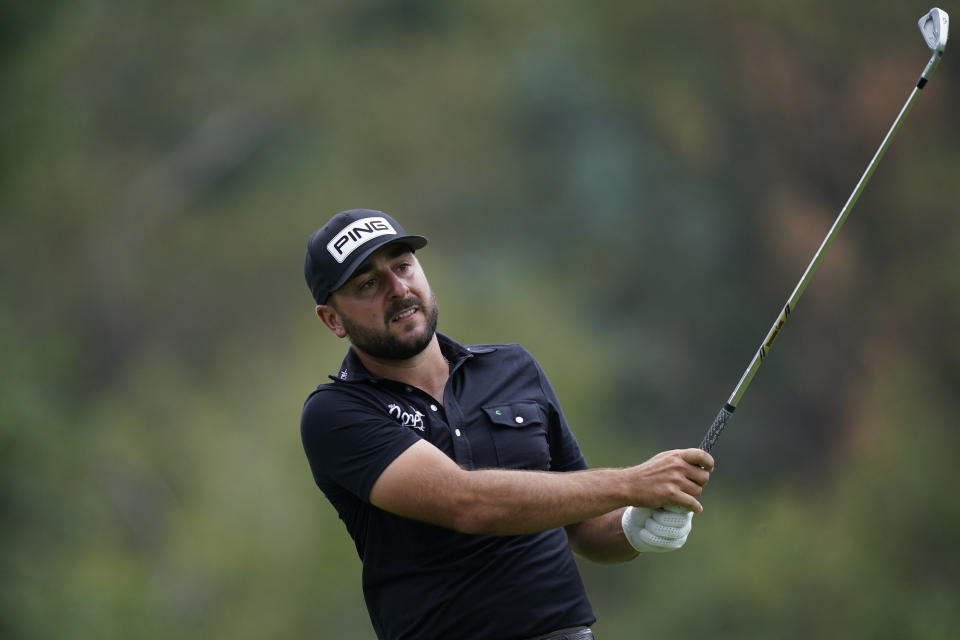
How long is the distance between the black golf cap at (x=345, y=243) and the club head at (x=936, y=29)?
4.59 feet

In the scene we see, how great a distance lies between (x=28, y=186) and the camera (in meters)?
20.7

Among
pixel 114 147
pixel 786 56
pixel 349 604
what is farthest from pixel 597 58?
pixel 349 604

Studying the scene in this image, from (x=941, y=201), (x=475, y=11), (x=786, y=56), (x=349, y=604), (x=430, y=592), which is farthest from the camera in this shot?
(x=475, y=11)

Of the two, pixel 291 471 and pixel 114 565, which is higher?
pixel 291 471

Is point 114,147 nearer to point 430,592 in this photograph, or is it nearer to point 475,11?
point 475,11

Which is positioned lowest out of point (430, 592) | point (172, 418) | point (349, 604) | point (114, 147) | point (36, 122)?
point (430, 592)

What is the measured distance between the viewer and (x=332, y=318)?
150 inches

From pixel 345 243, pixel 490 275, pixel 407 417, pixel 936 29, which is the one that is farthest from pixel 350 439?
pixel 490 275

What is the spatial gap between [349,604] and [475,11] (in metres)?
14.0

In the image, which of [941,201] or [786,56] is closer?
[941,201]

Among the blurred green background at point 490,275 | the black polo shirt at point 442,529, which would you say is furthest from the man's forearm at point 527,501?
the blurred green background at point 490,275

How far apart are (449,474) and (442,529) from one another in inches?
8.4

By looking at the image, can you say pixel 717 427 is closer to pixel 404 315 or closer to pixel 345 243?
pixel 404 315

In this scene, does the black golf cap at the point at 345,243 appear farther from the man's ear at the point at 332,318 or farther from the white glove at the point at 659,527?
the white glove at the point at 659,527
